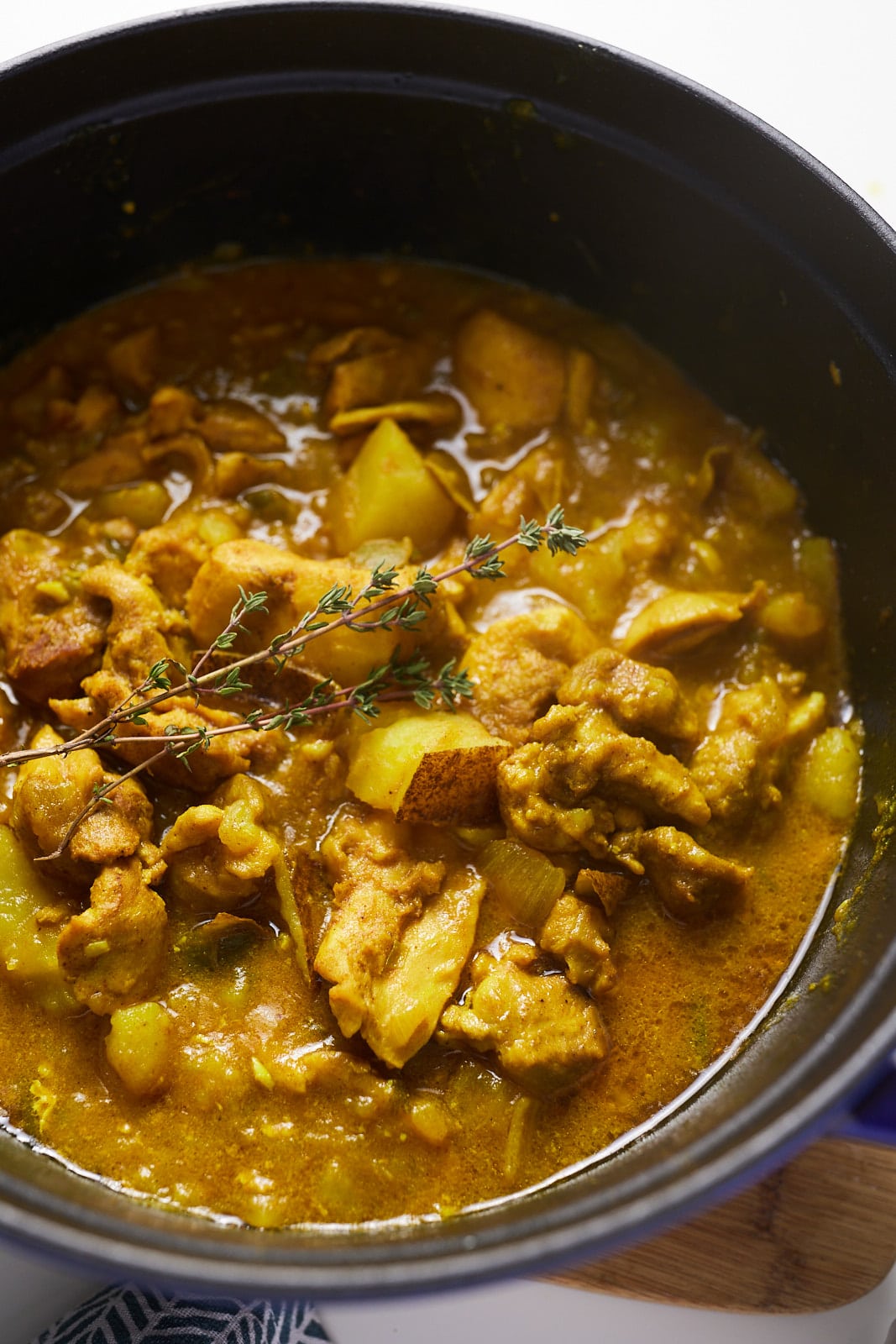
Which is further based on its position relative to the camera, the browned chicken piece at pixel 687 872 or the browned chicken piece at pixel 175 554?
the browned chicken piece at pixel 175 554

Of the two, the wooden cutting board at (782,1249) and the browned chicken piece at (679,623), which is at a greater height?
the browned chicken piece at (679,623)

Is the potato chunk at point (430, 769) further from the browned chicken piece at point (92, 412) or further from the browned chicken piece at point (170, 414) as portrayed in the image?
the browned chicken piece at point (92, 412)

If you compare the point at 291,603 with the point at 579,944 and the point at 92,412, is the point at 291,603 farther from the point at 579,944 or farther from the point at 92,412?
the point at 579,944

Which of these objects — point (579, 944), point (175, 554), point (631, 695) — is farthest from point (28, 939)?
point (631, 695)

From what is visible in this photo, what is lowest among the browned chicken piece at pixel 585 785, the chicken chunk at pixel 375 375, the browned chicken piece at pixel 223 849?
the browned chicken piece at pixel 223 849

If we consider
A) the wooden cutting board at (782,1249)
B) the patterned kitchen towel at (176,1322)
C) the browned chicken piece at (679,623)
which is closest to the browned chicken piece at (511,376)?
the browned chicken piece at (679,623)

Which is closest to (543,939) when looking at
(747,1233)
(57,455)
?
(747,1233)
